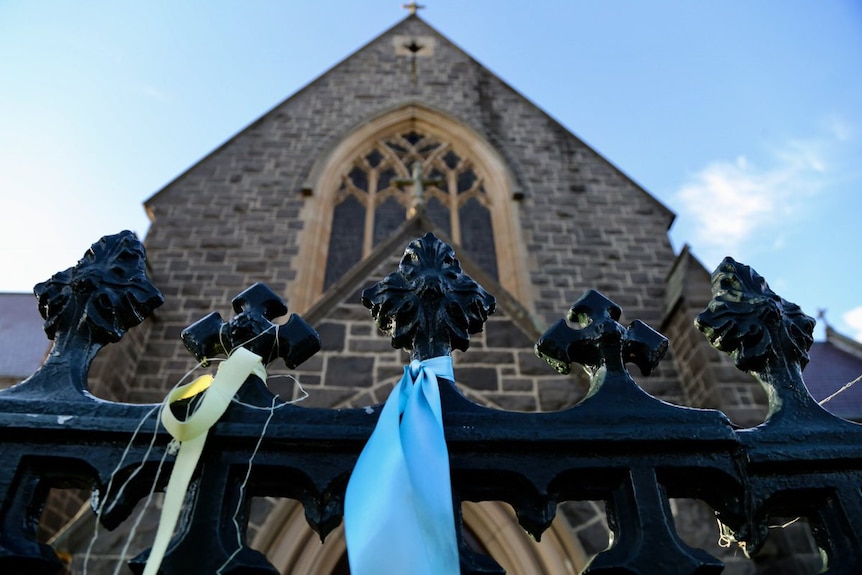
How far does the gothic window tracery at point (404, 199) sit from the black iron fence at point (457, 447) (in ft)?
22.4

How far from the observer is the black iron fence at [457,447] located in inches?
40.8

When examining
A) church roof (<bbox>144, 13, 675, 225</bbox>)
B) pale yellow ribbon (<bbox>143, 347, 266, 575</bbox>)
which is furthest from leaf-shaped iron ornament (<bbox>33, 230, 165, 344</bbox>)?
church roof (<bbox>144, 13, 675, 225</bbox>)

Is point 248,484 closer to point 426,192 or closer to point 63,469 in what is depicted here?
point 63,469

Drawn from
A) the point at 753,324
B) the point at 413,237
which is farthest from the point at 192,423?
the point at 413,237

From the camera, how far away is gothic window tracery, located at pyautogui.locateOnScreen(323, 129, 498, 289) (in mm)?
8609

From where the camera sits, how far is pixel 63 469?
3.59ft

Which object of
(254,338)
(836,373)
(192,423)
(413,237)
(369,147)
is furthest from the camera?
(836,373)

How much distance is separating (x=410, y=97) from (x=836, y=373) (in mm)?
10090

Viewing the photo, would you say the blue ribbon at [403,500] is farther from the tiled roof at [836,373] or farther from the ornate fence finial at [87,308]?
the tiled roof at [836,373]

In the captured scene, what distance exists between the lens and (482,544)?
15.1 feet

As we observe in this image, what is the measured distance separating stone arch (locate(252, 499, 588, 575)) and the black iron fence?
304 cm

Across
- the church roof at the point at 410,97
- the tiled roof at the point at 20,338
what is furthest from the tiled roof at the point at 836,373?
the tiled roof at the point at 20,338

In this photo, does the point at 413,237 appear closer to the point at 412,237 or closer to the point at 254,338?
the point at 412,237

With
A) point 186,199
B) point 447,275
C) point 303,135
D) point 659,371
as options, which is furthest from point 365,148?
point 447,275
